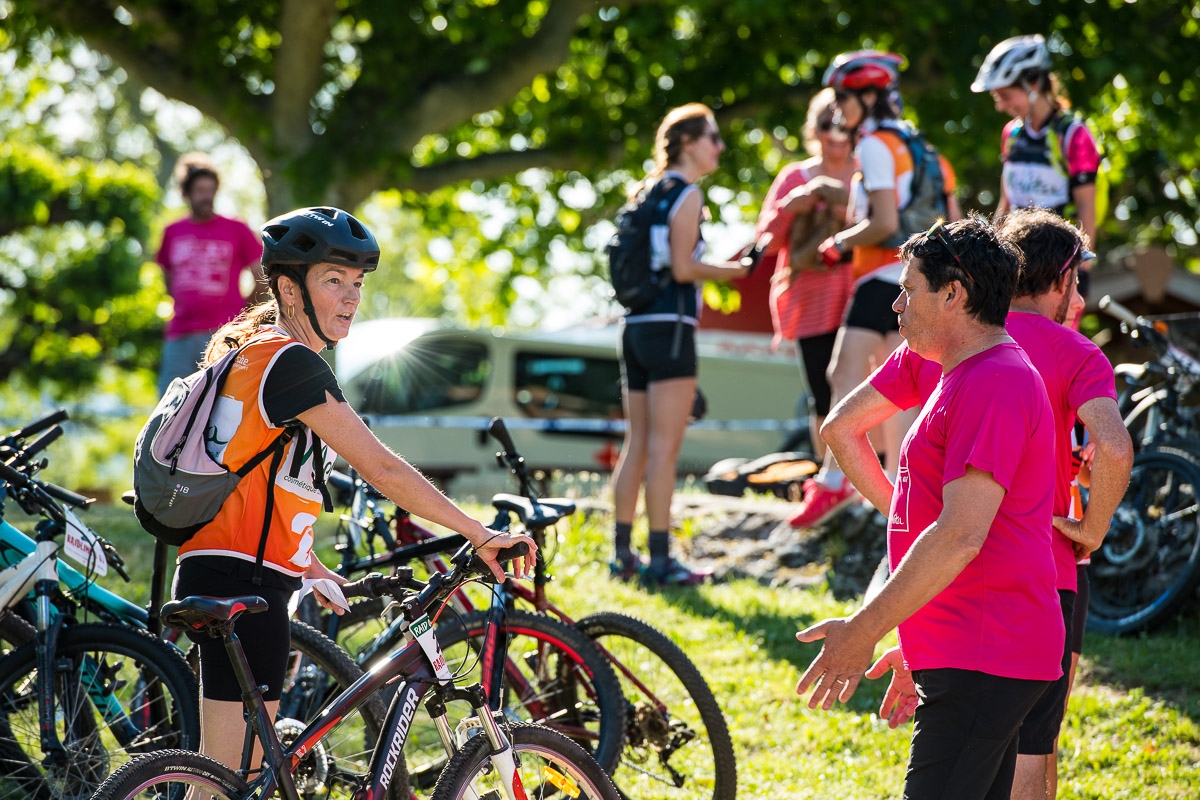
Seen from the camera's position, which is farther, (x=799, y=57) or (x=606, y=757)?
(x=799, y=57)

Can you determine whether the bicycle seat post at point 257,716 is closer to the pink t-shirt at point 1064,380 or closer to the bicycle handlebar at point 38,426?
the bicycle handlebar at point 38,426

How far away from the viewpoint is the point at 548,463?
1419cm

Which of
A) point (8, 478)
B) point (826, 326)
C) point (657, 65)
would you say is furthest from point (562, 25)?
point (8, 478)

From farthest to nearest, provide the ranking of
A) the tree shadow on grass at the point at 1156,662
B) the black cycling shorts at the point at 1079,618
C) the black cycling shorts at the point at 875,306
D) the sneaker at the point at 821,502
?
the sneaker at the point at 821,502 < the black cycling shorts at the point at 875,306 < the tree shadow on grass at the point at 1156,662 < the black cycling shorts at the point at 1079,618

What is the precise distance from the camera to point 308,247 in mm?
2990

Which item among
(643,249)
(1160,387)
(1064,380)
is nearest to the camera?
(1064,380)

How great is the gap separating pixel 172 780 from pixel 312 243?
48.4 inches

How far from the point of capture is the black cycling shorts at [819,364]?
275 inches

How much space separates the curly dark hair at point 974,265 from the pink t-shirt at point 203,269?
17.7 ft

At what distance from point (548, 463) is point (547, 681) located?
33.5ft

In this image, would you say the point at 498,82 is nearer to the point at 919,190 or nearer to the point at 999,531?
the point at 919,190

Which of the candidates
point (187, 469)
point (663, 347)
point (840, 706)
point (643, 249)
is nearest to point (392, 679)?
point (187, 469)

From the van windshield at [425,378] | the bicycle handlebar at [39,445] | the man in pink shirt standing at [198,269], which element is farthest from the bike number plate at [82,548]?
the van windshield at [425,378]

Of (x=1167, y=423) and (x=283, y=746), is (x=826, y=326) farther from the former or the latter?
(x=283, y=746)
